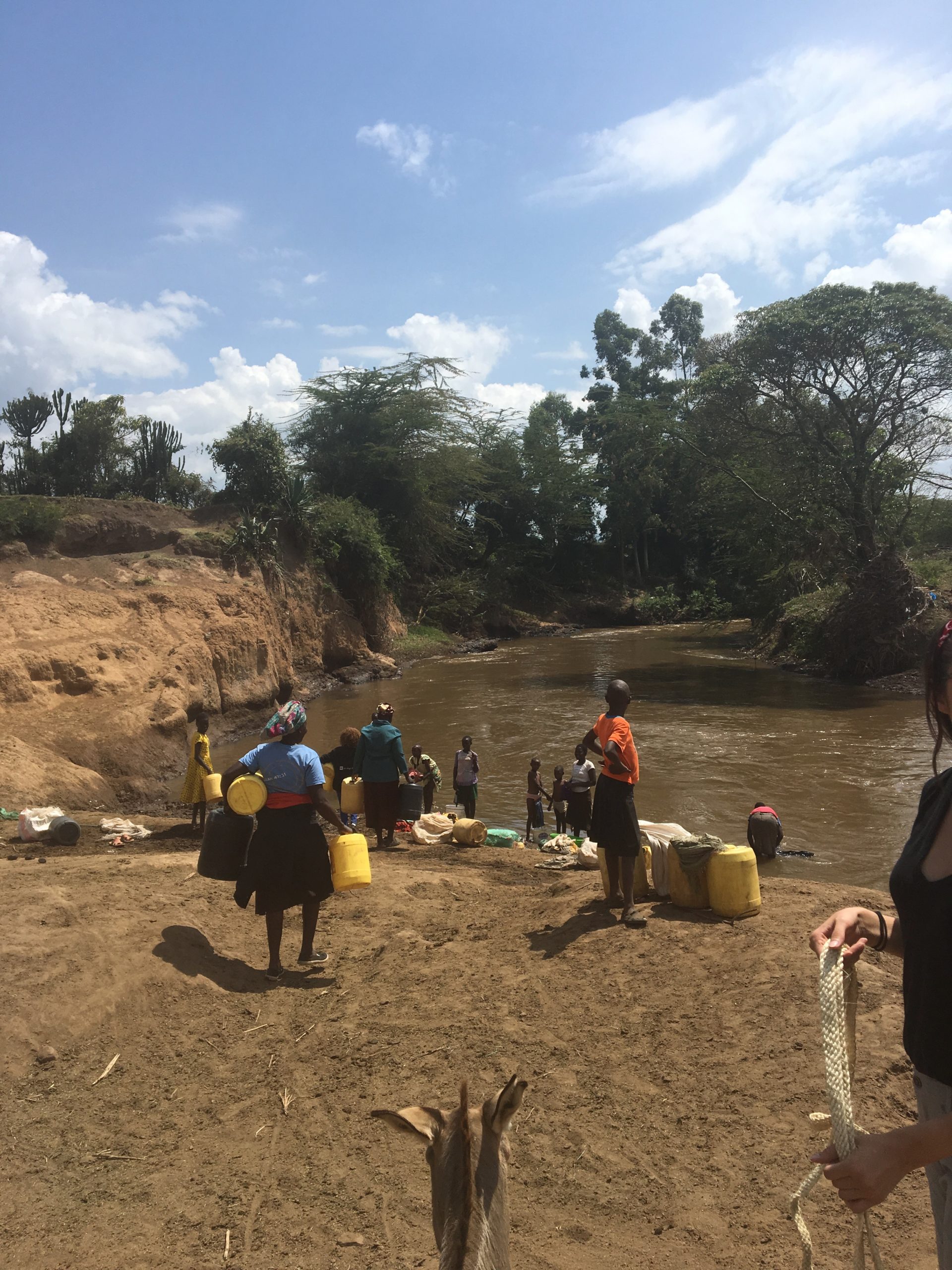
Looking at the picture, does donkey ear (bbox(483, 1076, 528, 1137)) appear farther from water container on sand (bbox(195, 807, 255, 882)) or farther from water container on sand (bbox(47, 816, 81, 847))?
water container on sand (bbox(47, 816, 81, 847))

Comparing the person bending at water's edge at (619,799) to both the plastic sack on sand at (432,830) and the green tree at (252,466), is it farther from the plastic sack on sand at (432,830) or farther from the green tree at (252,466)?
the green tree at (252,466)

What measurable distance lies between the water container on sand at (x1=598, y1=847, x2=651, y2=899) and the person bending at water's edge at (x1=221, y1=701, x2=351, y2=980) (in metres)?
2.12

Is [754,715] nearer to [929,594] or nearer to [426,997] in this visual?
[929,594]

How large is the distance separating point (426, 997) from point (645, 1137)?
1766 mm

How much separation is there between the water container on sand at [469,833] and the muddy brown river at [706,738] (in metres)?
2.40


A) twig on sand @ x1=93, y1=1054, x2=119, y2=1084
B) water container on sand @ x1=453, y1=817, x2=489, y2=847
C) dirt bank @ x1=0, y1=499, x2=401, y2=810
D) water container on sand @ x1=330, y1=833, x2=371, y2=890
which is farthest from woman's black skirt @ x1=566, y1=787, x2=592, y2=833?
dirt bank @ x1=0, y1=499, x2=401, y2=810

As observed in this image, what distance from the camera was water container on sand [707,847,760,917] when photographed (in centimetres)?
595

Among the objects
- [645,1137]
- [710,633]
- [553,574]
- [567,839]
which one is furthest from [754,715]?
[553,574]

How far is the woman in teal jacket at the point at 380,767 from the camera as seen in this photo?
917cm

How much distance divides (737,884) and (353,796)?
15.4 feet

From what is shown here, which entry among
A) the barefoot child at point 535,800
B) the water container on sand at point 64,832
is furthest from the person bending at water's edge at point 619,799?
the water container on sand at point 64,832

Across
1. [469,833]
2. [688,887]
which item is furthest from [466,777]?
[688,887]

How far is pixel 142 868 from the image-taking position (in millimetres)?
7195

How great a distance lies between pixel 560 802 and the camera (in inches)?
440
